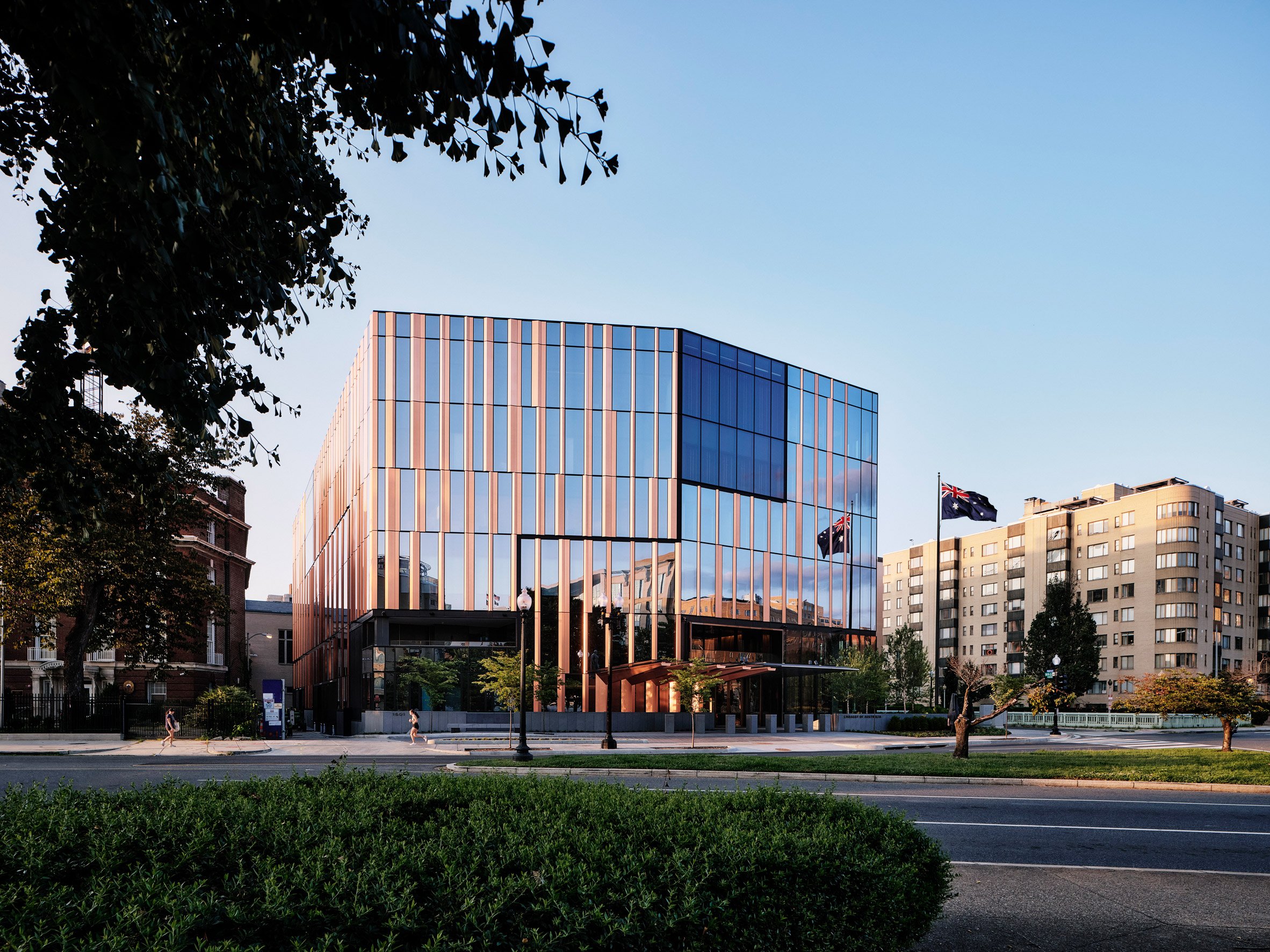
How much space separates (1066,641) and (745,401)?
4536cm

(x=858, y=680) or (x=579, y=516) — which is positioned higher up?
(x=579, y=516)

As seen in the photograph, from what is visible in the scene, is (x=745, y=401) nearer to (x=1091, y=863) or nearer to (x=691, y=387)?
(x=691, y=387)

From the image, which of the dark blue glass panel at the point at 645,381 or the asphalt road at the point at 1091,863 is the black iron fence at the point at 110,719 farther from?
the dark blue glass panel at the point at 645,381

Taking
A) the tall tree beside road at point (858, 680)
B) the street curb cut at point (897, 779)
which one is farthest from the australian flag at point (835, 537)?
the street curb cut at point (897, 779)

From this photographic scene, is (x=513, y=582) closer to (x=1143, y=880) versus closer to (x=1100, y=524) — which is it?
(x=1143, y=880)

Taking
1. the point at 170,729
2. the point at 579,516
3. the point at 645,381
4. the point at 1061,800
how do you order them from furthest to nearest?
the point at 645,381, the point at 579,516, the point at 170,729, the point at 1061,800

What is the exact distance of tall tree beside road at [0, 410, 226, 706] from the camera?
35719 millimetres

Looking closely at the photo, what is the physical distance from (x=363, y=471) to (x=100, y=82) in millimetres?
46616

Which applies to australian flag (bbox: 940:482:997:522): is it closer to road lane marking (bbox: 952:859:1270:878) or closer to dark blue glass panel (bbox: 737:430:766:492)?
dark blue glass panel (bbox: 737:430:766:492)

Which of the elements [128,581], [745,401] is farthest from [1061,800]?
[745,401]

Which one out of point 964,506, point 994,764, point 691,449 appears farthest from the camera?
point 691,449

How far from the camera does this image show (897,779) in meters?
20.8

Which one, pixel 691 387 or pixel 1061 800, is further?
pixel 691 387

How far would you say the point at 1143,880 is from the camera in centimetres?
966
